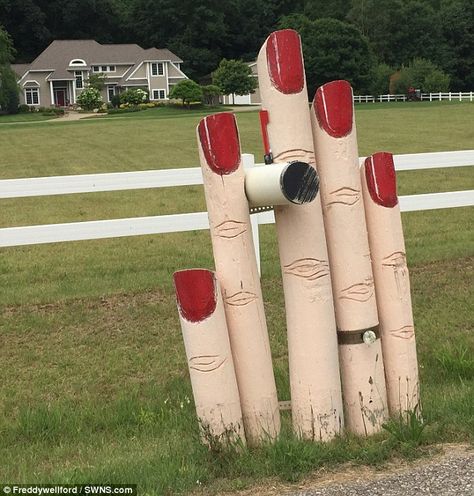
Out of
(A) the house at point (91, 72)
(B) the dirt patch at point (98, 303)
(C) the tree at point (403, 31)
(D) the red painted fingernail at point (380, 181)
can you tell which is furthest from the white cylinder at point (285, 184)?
(A) the house at point (91, 72)

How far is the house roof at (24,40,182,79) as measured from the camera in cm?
9769

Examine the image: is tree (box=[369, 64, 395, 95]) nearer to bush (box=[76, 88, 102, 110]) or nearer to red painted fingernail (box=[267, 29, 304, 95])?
bush (box=[76, 88, 102, 110])

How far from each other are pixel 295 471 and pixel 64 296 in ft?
15.0

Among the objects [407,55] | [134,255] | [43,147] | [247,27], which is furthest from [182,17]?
[134,255]

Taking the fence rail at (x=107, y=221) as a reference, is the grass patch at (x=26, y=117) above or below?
above

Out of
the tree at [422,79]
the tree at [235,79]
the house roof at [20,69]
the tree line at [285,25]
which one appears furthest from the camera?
the house roof at [20,69]

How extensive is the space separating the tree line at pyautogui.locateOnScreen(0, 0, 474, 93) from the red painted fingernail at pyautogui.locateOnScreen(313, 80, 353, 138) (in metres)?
78.9

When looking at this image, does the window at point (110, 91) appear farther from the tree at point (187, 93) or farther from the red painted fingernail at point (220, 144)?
the red painted fingernail at point (220, 144)

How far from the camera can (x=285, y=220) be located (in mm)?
3887

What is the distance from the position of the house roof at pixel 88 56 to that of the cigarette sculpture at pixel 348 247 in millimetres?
95201

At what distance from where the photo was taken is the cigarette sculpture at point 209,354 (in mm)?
3812

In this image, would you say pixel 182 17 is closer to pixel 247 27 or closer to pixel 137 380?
pixel 247 27

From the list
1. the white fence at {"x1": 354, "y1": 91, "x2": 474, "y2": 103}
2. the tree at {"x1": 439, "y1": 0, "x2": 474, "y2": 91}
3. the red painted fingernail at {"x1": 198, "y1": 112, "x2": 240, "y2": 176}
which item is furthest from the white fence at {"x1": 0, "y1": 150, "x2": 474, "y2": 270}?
the tree at {"x1": 439, "y1": 0, "x2": 474, "y2": 91}

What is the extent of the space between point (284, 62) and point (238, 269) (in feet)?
3.27
